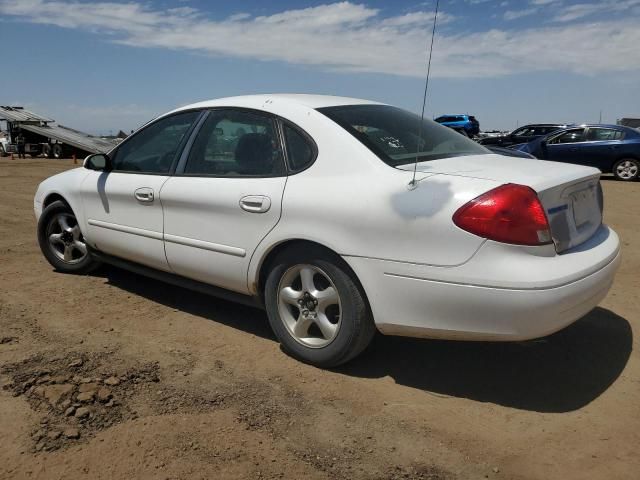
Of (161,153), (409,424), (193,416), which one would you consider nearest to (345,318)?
(409,424)

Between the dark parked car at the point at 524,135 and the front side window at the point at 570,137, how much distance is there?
505 cm

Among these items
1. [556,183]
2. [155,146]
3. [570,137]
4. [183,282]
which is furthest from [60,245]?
[570,137]

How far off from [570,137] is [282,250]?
1383cm

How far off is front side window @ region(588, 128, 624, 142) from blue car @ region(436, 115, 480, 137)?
56.8 feet

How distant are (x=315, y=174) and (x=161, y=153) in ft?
4.95

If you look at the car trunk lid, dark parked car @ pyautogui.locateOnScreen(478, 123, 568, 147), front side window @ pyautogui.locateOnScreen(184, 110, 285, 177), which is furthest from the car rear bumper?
dark parked car @ pyautogui.locateOnScreen(478, 123, 568, 147)

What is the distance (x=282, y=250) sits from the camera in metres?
3.45

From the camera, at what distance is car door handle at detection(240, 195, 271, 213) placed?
11.3 ft

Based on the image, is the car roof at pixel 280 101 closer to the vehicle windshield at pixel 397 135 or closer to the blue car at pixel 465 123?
the vehicle windshield at pixel 397 135

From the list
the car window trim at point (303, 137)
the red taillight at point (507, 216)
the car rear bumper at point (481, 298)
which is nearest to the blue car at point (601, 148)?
the car window trim at point (303, 137)

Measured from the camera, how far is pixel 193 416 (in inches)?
113

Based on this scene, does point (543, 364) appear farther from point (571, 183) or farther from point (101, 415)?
point (101, 415)

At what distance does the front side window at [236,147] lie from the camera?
3.60 metres

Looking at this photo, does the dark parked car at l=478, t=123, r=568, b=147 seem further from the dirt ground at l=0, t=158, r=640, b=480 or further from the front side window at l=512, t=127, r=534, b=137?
the dirt ground at l=0, t=158, r=640, b=480
